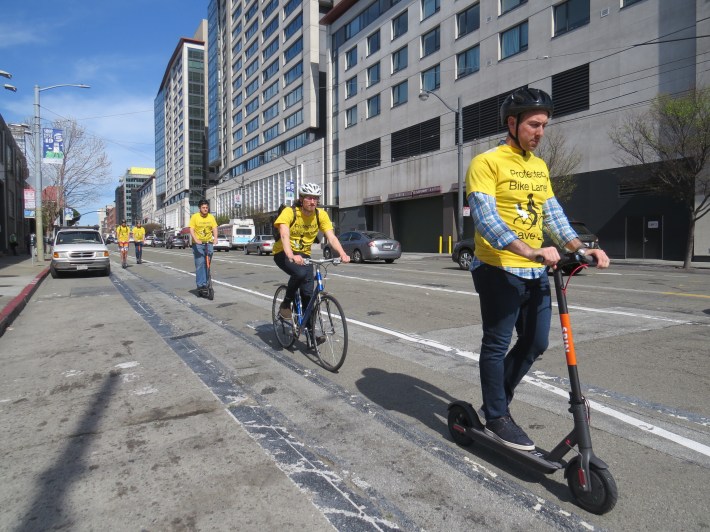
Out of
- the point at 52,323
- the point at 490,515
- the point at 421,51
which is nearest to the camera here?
the point at 490,515

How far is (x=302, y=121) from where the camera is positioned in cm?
5244

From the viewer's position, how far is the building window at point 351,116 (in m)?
42.7

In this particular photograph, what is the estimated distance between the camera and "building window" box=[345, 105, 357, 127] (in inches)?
1681

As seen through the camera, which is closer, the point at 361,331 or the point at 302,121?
the point at 361,331

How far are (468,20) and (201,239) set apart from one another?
2739 centimetres

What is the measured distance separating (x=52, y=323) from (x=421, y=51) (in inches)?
1291

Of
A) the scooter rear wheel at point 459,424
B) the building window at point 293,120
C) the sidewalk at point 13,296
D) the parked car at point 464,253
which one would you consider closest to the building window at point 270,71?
the building window at point 293,120

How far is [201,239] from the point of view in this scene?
10.1 meters

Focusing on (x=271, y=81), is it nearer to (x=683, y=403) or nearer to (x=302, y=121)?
(x=302, y=121)

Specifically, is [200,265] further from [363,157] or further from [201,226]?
[363,157]

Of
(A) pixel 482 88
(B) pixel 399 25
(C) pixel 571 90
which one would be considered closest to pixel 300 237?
(C) pixel 571 90

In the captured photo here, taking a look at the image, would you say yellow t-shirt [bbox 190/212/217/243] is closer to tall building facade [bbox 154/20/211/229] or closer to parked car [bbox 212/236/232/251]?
parked car [bbox 212/236/232/251]

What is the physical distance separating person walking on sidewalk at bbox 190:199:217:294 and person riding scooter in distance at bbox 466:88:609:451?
322 inches

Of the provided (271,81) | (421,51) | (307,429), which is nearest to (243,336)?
(307,429)
